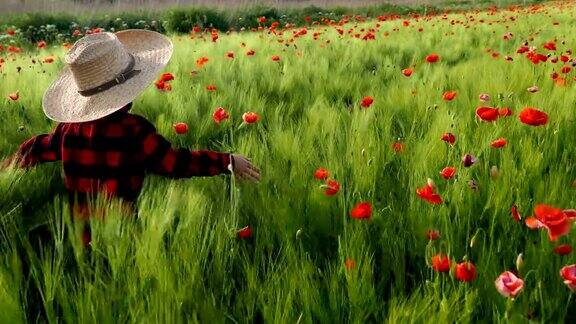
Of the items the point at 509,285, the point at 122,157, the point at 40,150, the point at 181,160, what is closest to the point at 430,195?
the point at 509,285

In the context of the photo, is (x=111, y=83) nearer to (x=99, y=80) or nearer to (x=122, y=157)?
(x=99, y=80)

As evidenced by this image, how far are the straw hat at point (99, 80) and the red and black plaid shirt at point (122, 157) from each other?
6 cm

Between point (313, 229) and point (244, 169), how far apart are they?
274mm

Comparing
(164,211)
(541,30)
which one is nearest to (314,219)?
(164,211)

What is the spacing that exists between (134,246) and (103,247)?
0.07 m

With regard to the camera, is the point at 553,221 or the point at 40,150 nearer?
the point at 553,221

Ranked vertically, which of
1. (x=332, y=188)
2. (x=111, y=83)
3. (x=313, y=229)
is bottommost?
(x=313, y=229)

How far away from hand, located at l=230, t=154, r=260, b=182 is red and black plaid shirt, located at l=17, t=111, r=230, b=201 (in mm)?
45

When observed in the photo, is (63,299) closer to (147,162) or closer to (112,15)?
(147,162)

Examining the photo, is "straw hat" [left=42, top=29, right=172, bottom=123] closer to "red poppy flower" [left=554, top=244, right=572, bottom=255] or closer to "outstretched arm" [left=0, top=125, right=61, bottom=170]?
"outstretched arm" [left=0, top=125, right=61, bottom=170]

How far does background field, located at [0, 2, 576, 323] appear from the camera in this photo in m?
0.91

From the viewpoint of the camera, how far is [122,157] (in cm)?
152

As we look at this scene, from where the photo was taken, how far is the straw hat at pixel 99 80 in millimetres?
1503

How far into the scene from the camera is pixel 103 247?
1031mm
